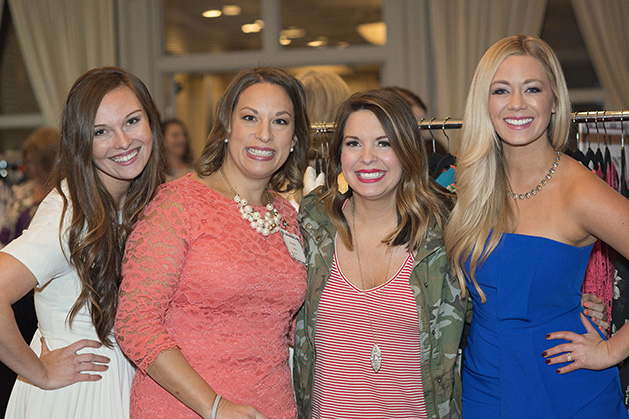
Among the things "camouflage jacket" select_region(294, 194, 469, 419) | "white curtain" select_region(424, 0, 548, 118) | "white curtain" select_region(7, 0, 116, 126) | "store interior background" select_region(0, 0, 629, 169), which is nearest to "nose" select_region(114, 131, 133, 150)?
"camouflage jacket" select_region(294, 194, 469, 419)

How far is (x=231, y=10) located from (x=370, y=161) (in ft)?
15.3

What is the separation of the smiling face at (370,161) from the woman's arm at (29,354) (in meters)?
1.03

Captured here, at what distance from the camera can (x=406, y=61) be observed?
5.86m

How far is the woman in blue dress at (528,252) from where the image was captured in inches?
80.4

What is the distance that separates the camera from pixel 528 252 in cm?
205

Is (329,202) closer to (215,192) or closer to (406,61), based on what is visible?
(215,192)

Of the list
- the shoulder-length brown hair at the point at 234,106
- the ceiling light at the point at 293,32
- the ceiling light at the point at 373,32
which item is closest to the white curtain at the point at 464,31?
the ceiling light at the point at 373,32

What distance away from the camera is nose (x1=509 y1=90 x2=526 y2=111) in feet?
6.75

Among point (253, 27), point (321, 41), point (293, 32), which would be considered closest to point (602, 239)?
point (321, 41)

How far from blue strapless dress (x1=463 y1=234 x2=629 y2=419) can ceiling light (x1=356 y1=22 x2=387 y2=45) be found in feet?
13.9

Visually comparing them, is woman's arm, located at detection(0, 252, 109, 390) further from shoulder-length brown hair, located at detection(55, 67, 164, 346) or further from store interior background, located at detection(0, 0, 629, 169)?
store interior background, located at detection(0, 0, 629, 169)

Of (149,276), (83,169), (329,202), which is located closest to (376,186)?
(329,202)

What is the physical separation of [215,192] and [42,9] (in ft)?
A: 17.3

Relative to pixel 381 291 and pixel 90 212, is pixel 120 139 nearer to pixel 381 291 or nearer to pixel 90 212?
pixel 90 212
